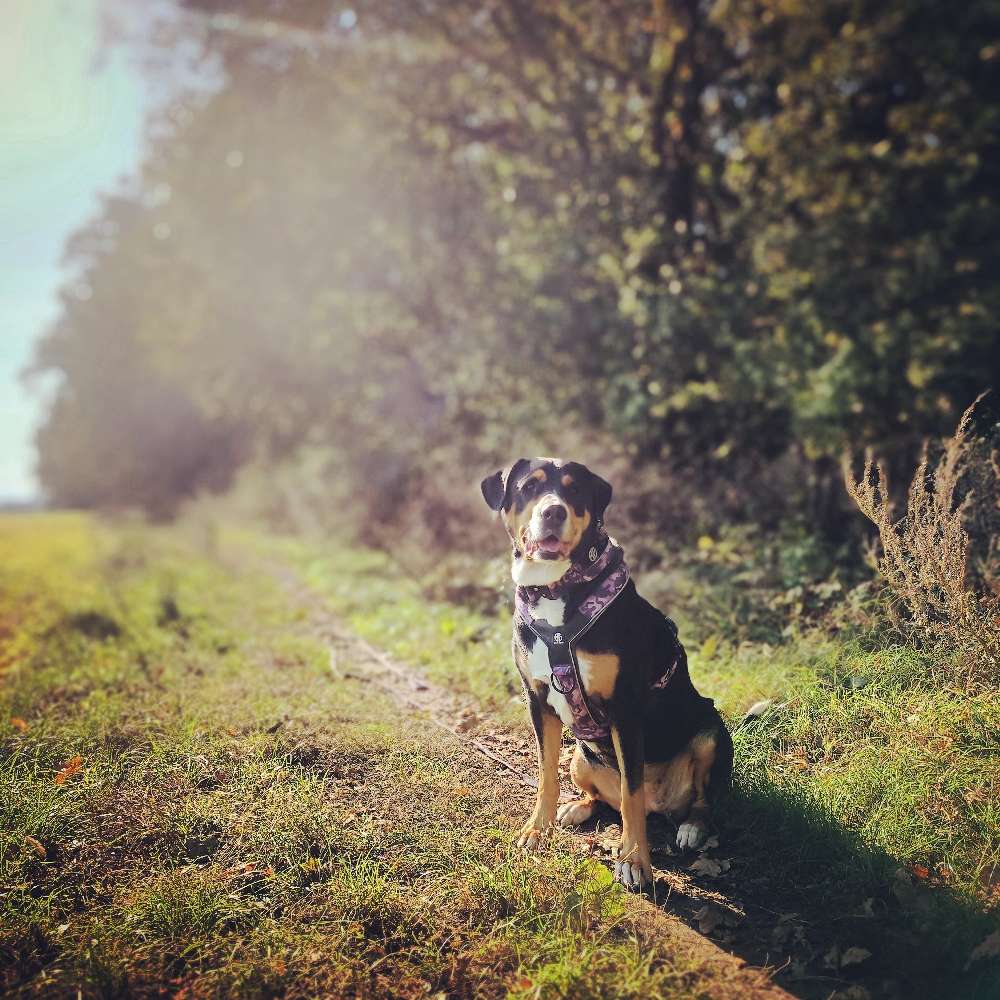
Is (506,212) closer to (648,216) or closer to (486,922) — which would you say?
(648,216)

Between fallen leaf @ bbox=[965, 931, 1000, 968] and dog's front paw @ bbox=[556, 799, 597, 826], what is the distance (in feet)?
5.95

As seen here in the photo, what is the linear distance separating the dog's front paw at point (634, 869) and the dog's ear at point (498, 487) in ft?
5.87

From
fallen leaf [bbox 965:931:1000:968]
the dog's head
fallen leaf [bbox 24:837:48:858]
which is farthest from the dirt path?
fallen leaf [bbox 24:837:48:858]

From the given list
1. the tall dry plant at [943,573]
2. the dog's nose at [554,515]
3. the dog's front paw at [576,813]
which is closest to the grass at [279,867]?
the dog's front paw at [576,813]

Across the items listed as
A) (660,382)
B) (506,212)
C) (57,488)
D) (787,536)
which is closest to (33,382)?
(57,488)

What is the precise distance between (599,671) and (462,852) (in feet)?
3.72

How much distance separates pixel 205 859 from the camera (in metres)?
3.45

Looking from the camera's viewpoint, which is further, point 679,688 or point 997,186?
point 997,186

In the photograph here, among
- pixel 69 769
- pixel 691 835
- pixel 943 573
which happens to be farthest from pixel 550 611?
pixel 69 769

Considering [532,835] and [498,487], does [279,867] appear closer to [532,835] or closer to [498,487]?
[532,835]

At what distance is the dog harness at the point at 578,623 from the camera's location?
3.37 m

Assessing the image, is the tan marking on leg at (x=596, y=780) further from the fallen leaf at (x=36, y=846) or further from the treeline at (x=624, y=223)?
the treeline at (x=624, y=223)

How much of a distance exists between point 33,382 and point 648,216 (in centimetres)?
4314

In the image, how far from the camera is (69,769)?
4309 mm
